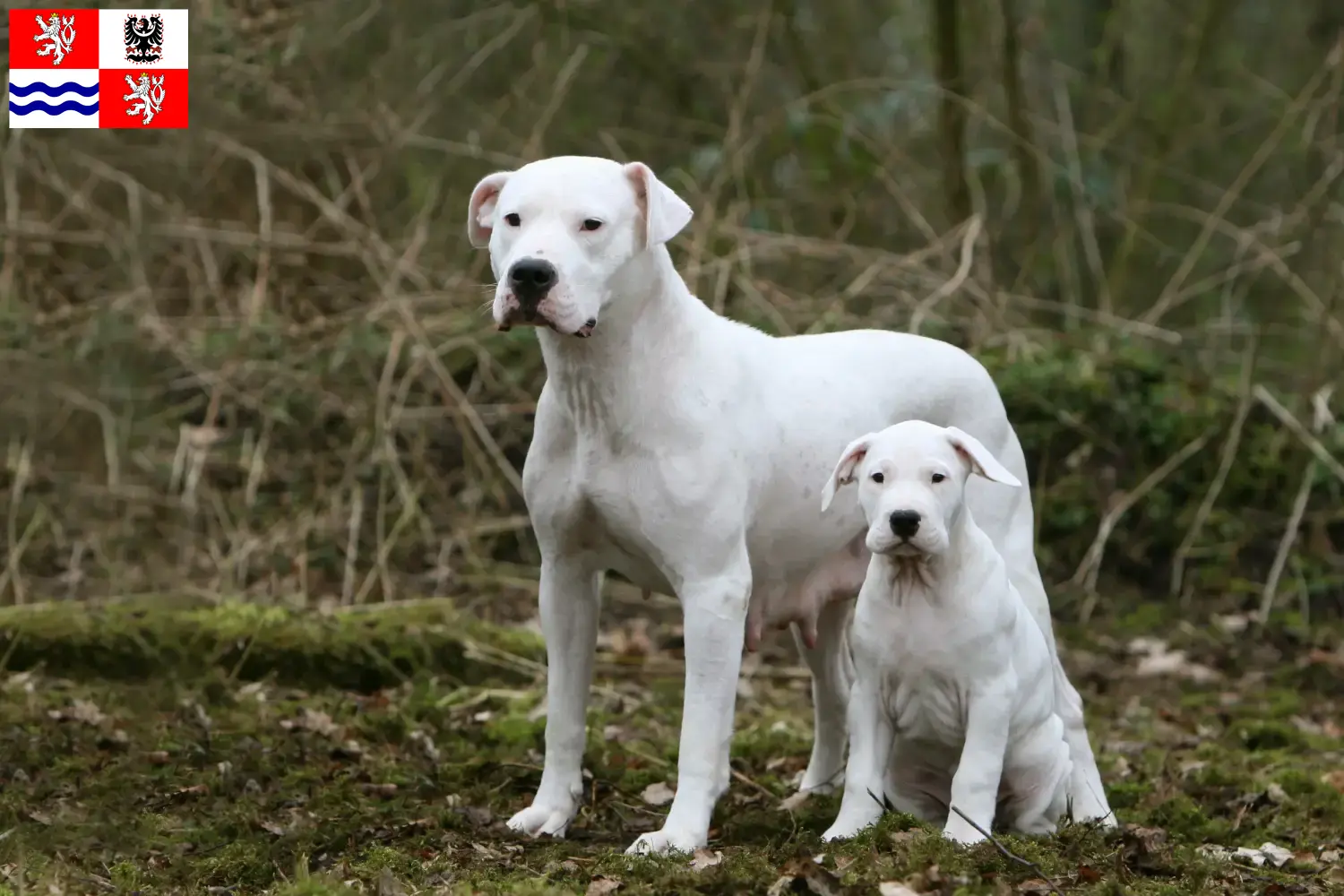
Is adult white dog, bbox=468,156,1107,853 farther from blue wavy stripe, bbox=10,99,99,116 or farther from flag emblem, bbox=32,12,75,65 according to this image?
blue wavy stripe, bbox=10,99,99,116

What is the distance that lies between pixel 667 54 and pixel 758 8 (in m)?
0.81

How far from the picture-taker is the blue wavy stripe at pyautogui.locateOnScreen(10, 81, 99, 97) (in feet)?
32.2

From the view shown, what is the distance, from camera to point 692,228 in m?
11.2

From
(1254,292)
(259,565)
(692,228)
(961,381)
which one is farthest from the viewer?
(1254,292)

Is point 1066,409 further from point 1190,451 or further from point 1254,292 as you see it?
point 1254,292

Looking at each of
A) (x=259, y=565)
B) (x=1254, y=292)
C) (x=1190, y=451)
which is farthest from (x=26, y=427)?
(x=1254, y=292)

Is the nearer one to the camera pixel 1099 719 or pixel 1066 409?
pixel 1099 719

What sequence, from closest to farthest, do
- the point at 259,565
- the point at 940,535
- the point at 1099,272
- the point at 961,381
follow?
the point at 940,535, the point at 961,381, the point at 259,565, the point at 1099,272

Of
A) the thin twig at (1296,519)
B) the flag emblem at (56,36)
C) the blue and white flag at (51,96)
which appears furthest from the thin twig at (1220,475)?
the flag emblem at (56,36)

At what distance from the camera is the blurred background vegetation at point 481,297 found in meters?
10.4

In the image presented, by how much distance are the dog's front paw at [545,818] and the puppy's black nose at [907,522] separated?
5.48 feet

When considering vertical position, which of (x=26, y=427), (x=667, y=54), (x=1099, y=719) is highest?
(x=667, y=54)

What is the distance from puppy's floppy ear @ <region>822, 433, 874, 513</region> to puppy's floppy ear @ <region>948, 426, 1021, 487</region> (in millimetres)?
254

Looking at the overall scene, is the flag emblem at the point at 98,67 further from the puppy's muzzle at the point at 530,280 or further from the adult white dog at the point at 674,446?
the puppy's muzzle at the point at 530,280
